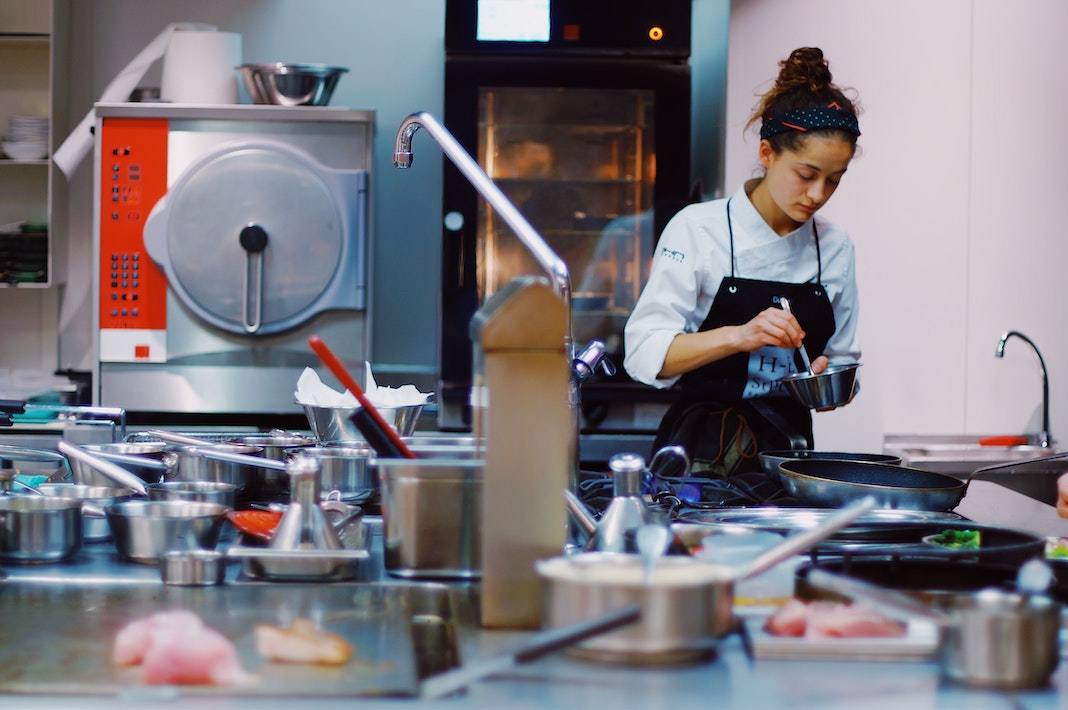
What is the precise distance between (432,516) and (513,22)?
2.72m

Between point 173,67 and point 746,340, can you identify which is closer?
point 746,340

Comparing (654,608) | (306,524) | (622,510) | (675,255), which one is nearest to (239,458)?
(306,524)

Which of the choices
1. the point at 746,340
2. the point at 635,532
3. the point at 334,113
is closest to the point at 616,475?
the point at 635,532

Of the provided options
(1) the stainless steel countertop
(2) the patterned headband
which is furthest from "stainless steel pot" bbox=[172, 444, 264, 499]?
(2) the patterned headband

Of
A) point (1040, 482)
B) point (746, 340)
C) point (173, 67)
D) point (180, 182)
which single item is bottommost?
point (1040, 482)

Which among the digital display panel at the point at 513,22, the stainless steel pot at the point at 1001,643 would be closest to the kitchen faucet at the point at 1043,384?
the digital display panel at the point at 513,22

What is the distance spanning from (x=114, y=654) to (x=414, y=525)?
14.3 inches

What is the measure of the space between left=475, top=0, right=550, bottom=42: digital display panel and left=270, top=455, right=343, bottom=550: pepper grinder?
2655 mm

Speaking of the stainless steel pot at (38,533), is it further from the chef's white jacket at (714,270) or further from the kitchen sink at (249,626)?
the chef's white jacket at (714,270)

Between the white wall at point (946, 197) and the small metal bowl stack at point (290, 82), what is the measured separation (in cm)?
135

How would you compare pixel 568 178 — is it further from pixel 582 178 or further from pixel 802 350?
pixel 802 350

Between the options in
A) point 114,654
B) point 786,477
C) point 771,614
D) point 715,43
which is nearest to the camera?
point 114,654

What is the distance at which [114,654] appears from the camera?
1.00 meters

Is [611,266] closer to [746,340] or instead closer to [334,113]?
[334,113]
